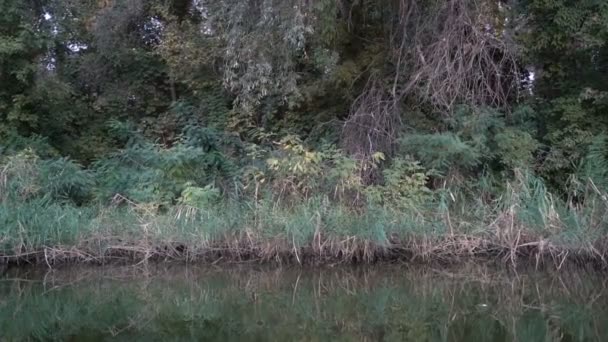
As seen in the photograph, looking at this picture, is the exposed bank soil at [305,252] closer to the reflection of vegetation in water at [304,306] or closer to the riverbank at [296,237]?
the riverbank at [296,237]

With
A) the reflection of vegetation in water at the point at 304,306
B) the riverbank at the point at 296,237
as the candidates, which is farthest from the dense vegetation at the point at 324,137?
the reflection of vegetation in water at the point at 304,306

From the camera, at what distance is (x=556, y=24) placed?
39.3 ft

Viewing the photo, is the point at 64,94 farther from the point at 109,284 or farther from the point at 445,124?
the point at 445,124

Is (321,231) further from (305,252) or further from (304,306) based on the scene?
(304,306)

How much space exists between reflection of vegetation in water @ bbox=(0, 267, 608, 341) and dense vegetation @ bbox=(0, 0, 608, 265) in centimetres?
58

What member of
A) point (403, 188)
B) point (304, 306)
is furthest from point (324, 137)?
point (304, 306)

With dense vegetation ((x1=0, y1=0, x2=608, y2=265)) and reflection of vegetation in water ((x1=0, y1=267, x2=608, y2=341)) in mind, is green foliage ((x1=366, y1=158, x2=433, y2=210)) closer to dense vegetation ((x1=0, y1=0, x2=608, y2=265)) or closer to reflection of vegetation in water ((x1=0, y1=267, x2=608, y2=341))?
dense vegetation ((x1=0, y1=0, x2=608, y2=265))

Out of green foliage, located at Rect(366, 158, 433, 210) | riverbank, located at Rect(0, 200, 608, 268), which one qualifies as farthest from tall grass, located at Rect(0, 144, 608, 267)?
green foliage, located at Rect(366, 158, 433, 210)

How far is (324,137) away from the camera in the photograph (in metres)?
13.1

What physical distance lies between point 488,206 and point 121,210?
5.44m

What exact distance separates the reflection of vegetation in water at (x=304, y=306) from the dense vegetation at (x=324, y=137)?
584 millimetres

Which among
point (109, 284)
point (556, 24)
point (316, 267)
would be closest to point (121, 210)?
point (109, 284)

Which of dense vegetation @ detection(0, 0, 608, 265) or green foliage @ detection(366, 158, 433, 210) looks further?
green foliage @ detection(366, 158, 433, 210)

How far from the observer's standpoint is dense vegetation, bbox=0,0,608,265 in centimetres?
929
